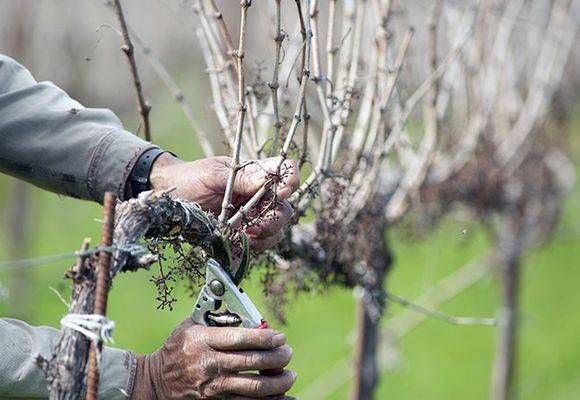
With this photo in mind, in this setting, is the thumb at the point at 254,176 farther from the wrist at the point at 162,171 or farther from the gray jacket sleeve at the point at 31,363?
the gray jacket sleeve at the point at 31,363

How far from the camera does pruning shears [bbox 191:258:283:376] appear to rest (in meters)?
2.04

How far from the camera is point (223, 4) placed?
11.1 meters

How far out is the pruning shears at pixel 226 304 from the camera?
204cm

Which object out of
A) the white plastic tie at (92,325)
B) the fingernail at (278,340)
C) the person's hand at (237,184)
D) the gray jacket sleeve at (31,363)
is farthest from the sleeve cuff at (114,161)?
the white plastic tie at (92,325)

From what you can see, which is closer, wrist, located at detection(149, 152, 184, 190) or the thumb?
the thumb

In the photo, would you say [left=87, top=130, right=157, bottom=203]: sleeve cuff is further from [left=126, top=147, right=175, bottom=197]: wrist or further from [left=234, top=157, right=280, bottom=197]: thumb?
[left=234, top=157, right=280, bottom=197]: thumb

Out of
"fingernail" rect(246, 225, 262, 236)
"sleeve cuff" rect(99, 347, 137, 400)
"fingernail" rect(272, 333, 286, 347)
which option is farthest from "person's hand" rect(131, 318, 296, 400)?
"fingernail" rect(246, 225, 262, 236)

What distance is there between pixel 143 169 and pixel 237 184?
0.97 feet

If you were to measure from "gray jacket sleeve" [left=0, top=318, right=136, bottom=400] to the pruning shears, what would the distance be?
22cm

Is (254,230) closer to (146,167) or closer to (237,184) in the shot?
(237,184)

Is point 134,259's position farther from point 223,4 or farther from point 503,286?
point 223,4

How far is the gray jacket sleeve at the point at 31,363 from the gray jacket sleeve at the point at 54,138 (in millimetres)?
485

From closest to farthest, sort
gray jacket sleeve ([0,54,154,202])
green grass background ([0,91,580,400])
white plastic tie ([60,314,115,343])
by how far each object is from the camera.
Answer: white plastic tie ([60,314,115,343])
gray jacket sleeve ([0,54,154,202])
green grass background ([0,91,580,400])

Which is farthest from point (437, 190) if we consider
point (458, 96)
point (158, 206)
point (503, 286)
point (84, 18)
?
point (84, 18)
